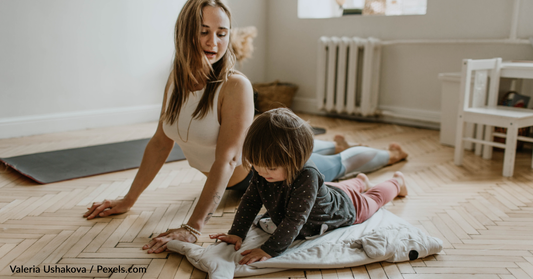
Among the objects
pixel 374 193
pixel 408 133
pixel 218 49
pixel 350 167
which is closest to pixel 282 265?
pixel 374 193

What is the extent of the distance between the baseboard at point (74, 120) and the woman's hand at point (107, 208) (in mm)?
1866

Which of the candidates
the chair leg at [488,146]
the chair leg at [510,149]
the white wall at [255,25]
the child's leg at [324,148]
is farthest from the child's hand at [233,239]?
the white wall at [255,25]

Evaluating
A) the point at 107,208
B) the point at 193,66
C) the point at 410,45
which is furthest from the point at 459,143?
the point at 107,208

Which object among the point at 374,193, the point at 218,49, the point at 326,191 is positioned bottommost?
the point at 374,193

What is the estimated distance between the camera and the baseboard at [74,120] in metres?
3.21

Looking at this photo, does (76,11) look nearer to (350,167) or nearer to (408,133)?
(350,167)

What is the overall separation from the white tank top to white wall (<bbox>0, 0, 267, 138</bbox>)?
1742 millimetres

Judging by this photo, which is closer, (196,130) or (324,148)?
(196,130)

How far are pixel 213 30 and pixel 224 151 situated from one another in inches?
16.8

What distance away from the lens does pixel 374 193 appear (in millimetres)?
1780

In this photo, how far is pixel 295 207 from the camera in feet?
4.28

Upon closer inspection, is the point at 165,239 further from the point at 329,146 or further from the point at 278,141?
the point at 329,146

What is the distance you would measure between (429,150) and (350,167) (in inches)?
39.2

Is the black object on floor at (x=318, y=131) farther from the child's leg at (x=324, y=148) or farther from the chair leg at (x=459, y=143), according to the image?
the chair leg at (x=459, y=143)
